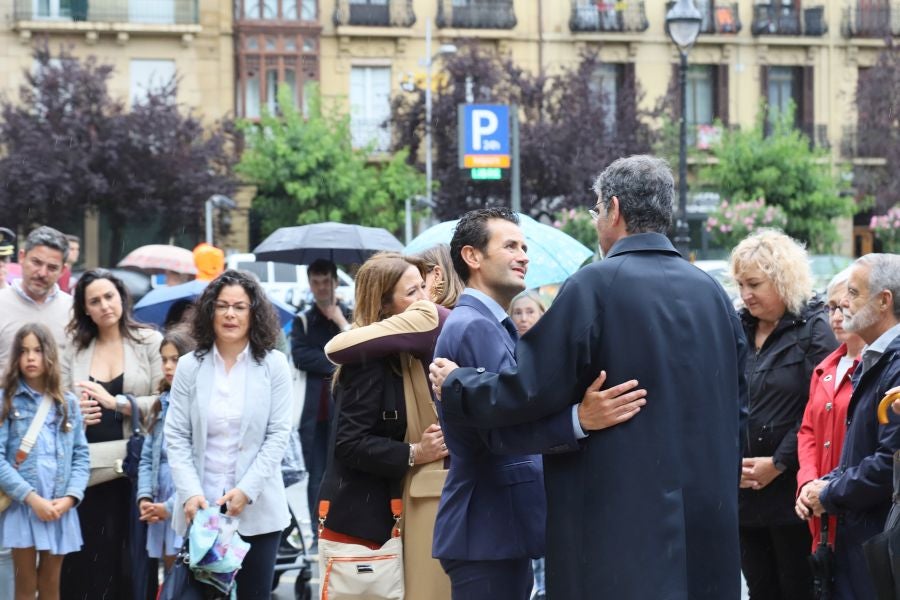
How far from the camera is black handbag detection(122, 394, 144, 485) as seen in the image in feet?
23.7

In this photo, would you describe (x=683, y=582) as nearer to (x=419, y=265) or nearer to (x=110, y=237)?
(x=419, y=265)

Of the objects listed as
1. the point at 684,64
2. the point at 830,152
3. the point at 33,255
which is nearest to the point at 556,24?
the point at 830,152

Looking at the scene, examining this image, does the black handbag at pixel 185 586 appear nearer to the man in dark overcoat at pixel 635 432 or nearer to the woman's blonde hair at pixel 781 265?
the man in dark overcoat at pixel 635 432

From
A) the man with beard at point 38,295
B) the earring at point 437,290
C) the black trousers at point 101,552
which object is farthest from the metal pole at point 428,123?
the earring at point 437,290

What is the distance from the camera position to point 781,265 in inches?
252

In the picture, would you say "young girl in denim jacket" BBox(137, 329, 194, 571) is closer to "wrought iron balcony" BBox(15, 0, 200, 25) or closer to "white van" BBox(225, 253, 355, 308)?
"white van" BBox(225, 253, 355, 308)

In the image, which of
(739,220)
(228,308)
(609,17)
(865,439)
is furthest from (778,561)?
(609,17)

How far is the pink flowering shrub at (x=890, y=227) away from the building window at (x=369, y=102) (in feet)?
47.5

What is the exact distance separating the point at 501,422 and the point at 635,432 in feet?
1.30

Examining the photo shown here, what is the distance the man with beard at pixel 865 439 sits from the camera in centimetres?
516

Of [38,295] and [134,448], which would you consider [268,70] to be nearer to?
[38,295]

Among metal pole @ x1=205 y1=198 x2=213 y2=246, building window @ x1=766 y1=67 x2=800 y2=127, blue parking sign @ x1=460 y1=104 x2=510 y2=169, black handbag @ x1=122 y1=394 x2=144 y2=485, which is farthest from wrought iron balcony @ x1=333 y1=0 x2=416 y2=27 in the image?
black handbag @ x1=122 y1=394 x2=144 y2=485

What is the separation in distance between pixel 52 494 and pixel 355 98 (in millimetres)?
36073

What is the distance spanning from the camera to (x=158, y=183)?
38250mm
